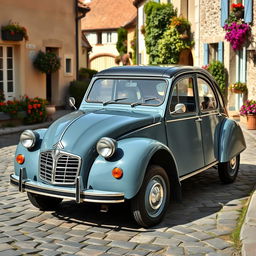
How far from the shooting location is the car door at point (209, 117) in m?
6.58

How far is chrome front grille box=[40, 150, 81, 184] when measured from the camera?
16.7 ft

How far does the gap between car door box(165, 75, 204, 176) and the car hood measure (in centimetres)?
28

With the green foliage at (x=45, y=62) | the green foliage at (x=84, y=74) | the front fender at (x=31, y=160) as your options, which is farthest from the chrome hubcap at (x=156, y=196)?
the green foliage at (x=84, y=74)

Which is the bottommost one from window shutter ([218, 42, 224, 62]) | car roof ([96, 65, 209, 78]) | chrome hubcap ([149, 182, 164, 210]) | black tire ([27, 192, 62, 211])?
black tire ([27, 192, 62, 211])

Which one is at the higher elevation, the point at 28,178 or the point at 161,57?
the point at 161,57

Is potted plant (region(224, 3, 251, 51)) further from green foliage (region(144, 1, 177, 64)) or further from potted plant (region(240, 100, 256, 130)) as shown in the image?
green foliage (region(144, 1, 177, 64))

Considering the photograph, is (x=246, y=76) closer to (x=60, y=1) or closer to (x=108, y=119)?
(x=60, y=1)

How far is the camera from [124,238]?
4.93 meters

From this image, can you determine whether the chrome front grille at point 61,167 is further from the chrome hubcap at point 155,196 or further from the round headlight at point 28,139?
the chrome hubcap at point 155,196

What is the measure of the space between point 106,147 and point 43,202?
1.27 meters

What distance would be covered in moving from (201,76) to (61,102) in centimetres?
1310

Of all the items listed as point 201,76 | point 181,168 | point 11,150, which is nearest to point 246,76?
point 11,150

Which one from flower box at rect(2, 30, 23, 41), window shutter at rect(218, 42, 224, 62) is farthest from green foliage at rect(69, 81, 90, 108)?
window shutter at rect(218, 42, 224, 62)

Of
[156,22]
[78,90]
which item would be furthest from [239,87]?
[156,22]
